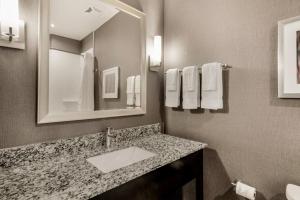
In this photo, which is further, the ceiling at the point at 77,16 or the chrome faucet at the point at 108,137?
the chrome faucet at the point at 108,137

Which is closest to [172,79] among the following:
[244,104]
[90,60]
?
[244,104]

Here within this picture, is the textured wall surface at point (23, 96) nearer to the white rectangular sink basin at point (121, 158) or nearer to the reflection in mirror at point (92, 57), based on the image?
the reflection in mirror at point (92, 57)

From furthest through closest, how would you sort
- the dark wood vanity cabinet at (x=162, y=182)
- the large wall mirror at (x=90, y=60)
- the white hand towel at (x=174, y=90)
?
the white hand towel at (x=174, y=90)
the large wall mirror at (x=90, y=60)
the dark wood vanity cabinet at (x=162, y=182)

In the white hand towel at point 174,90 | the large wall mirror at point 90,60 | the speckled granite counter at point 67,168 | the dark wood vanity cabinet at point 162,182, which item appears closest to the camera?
the speckled granite counter at point 67,168

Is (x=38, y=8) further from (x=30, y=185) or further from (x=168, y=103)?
(x=168, y=103)

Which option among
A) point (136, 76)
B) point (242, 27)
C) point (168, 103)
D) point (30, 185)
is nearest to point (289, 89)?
point (242, 27)

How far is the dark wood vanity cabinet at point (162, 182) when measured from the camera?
882 millimetres

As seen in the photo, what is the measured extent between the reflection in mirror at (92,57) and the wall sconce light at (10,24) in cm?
18

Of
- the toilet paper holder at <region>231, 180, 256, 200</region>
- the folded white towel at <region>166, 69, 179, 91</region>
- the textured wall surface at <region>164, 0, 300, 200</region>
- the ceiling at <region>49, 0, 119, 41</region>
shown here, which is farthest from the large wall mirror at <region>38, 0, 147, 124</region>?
the toilet paper holder at <region>231, 180, 256, 200</region>

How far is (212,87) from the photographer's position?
1.38 meters

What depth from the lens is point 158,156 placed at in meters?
1.12

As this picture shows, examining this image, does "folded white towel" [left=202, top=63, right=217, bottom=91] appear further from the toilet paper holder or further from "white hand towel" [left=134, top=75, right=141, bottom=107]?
the toilet paper holder

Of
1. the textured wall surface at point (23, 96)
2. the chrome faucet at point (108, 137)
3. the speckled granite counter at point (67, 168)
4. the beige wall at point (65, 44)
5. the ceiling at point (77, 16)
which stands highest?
the ceiling at point (77, 16)

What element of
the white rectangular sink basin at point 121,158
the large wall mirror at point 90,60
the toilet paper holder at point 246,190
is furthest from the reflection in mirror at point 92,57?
the toilet paper holder at point 246,190
